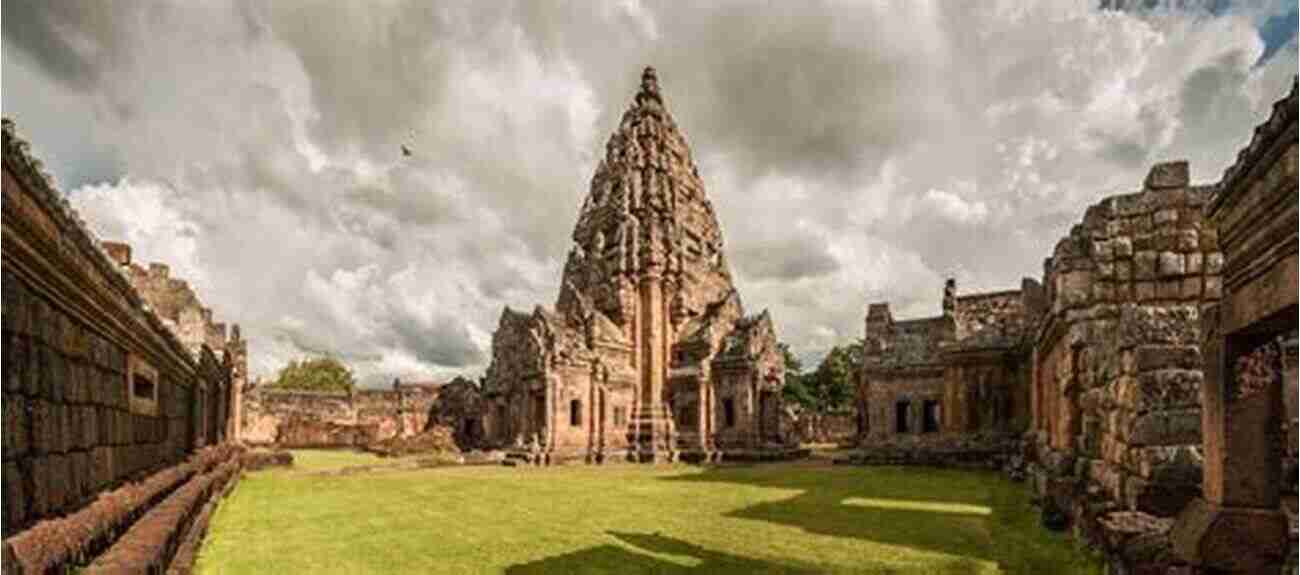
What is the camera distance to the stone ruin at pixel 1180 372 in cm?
409

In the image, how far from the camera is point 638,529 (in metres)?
9.57

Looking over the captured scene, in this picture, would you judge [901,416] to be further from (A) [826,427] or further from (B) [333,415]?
(B) [333,415]

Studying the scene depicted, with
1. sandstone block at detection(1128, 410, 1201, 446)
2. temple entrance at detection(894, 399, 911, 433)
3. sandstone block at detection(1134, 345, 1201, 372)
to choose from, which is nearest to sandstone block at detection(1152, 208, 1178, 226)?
sandstone block at detection(1134, 345, 1201, 372)

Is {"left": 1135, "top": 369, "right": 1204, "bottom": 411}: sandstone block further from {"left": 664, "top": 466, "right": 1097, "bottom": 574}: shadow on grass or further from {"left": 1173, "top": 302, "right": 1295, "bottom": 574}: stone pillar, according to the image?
{"left": 664, "top": 466, "right": 1097, "bottom": 574}: shadow on grass

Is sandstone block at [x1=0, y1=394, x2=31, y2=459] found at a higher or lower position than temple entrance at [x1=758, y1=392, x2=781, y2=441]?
higher

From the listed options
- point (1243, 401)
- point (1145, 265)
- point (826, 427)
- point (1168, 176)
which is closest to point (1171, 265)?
point (1145, 265)

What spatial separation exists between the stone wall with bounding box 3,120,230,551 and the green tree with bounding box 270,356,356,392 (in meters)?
70.8

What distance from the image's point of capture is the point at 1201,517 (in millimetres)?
4754

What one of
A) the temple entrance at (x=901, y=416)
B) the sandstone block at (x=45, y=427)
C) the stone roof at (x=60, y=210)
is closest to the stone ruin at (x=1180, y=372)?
the stone roof at (x=60, y=210)

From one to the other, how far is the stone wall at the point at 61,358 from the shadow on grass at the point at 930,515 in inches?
297

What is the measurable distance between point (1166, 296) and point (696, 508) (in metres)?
7.07

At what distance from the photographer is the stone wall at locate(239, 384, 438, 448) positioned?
124 feet

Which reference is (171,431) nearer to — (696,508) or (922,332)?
(696,508)

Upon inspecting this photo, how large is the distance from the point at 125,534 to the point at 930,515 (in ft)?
31.6
